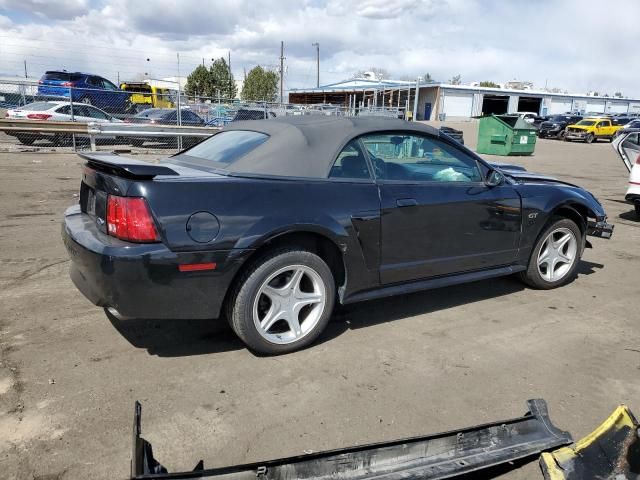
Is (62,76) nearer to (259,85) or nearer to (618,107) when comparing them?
(259,85)

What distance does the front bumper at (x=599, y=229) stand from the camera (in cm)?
511

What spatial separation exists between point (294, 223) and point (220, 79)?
5491 cm

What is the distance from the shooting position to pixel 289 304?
3488 millimetres

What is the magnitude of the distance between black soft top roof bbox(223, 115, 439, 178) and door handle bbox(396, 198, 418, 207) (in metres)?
0.56

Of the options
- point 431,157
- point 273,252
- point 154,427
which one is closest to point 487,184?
point 431,157

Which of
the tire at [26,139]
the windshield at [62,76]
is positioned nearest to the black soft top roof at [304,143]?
the tire at [26,139]

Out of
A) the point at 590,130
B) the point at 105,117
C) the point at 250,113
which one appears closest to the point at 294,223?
the point at 105,117

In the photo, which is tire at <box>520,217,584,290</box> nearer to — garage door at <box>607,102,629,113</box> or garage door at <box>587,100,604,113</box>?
garage door at <box>587,100,604,113</box>

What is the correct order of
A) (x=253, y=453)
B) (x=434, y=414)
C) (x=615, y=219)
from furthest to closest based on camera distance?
1. (x=615, y=219)
2. (x=434, y=414)
3. (x=253, y=453)

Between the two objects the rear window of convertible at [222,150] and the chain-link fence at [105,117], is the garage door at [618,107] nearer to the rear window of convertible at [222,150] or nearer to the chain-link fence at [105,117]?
the chain-link fence at [105,117]

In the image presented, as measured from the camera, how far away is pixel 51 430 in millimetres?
2635

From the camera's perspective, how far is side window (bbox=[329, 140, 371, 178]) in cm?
366

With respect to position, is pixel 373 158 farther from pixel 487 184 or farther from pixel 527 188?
pixel 527 188

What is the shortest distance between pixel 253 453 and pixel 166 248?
1220mm
